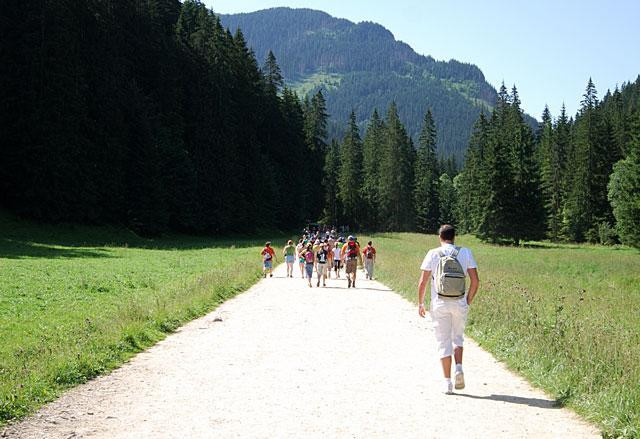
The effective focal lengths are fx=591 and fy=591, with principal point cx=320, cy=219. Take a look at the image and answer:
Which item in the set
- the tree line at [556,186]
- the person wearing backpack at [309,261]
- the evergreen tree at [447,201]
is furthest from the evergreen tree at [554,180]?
the person wearing backpack at [309,261]

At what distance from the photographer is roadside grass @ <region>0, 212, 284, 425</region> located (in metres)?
8.23

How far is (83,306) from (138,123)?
41.4 meters

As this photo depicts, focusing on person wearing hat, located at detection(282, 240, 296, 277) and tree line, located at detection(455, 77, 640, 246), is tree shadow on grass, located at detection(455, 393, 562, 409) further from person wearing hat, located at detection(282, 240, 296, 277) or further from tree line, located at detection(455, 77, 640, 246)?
tree line, located at detection(455, 77, 640, 246)

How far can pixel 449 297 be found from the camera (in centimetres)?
776

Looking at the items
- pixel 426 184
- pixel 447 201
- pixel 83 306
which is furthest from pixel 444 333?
pixel 447 201

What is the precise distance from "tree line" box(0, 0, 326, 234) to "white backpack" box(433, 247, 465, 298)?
41.5 m

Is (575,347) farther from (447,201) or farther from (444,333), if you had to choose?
(447,201)

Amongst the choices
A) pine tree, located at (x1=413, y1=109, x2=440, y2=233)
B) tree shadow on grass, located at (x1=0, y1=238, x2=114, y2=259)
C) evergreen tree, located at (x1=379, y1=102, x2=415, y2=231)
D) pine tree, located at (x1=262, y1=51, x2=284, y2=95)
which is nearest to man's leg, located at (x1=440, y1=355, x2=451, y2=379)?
tree shadow on grass, located at (x1=0, y1=238, x2=114, y2=259)

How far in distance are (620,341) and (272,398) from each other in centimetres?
554

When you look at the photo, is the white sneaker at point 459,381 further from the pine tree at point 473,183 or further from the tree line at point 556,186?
the pine tree at point 473,183

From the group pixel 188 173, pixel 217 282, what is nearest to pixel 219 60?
pixel 188 173

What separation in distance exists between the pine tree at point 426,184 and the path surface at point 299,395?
93458mm

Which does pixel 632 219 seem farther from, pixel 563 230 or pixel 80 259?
pixel 80 259

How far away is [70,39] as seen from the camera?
4766 centimetres
